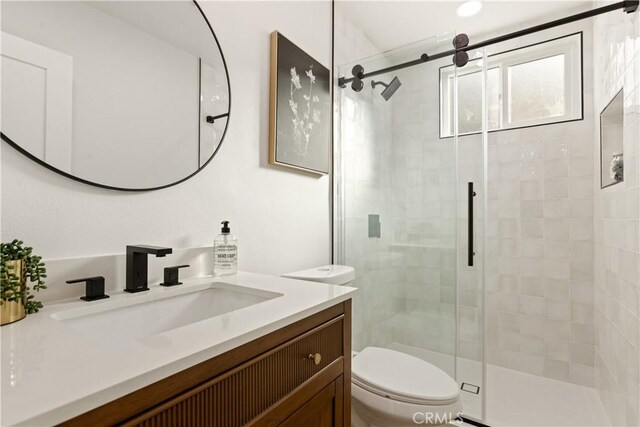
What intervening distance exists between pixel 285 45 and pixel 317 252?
108cm

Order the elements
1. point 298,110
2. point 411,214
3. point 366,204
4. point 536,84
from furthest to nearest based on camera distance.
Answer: point 536,84
point 366,204
point 411,214
point 298,110

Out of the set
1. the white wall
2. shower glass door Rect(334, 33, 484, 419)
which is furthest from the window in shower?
the white wall

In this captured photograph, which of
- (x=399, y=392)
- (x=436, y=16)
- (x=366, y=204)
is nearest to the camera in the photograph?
(x=399, y=392)

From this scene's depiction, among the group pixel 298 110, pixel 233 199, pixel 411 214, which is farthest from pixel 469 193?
pixel 233 199

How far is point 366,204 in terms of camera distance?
2064 mm

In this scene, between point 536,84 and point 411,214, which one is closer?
point 411,214

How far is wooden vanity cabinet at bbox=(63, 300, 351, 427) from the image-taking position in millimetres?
468

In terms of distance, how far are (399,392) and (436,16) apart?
7.52 feet

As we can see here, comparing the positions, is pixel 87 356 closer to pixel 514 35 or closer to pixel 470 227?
pixel 470 227

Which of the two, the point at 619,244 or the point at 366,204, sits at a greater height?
the point at 366,204

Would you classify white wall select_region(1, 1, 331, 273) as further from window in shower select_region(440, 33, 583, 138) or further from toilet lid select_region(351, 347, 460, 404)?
window in shower select_region(440, 33, 583, 138)

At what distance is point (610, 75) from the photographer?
1.78m

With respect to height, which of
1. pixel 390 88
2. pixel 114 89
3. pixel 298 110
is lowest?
pixel 114 89

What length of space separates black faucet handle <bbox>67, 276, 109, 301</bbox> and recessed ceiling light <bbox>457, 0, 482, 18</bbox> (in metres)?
2.45
